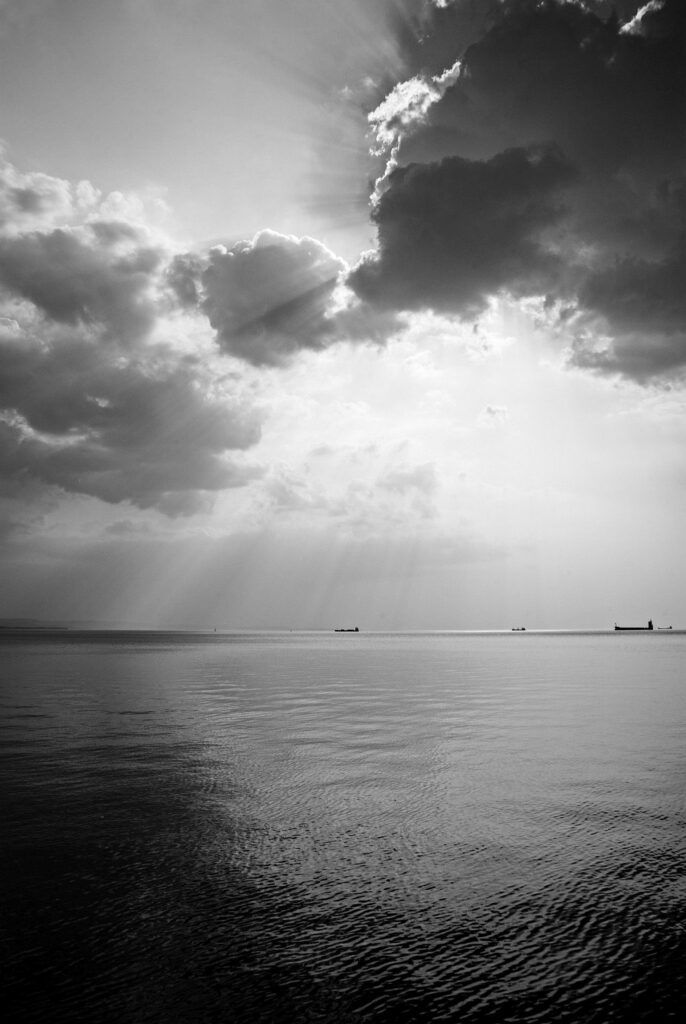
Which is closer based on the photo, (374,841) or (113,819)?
(374,841)

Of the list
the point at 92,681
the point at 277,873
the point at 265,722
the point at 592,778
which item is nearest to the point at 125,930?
the point at 277,873

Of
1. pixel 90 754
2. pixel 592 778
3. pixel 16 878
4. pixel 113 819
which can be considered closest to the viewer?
pixel 16 878

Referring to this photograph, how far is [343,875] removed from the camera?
12461mm

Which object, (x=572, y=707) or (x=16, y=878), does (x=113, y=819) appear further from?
(x=572, y=707)

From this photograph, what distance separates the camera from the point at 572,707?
41094 mm

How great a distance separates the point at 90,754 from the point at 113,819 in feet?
32.3

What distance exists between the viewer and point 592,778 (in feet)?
69.5

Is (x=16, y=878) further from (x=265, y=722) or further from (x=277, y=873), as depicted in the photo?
(x=265, y=722)

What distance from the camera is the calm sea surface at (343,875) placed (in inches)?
326

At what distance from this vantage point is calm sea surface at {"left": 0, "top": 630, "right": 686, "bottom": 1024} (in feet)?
27.1

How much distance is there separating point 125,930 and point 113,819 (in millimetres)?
6712

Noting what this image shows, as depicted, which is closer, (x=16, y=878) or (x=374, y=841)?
(x=16, y=878)

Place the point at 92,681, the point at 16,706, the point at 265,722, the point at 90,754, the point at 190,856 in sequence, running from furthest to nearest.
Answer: the point at 92,681, the point at 16,706, the point at 265,722, the point at 90,754, the point at 190,856

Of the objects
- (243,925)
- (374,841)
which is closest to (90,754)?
(374,841)
